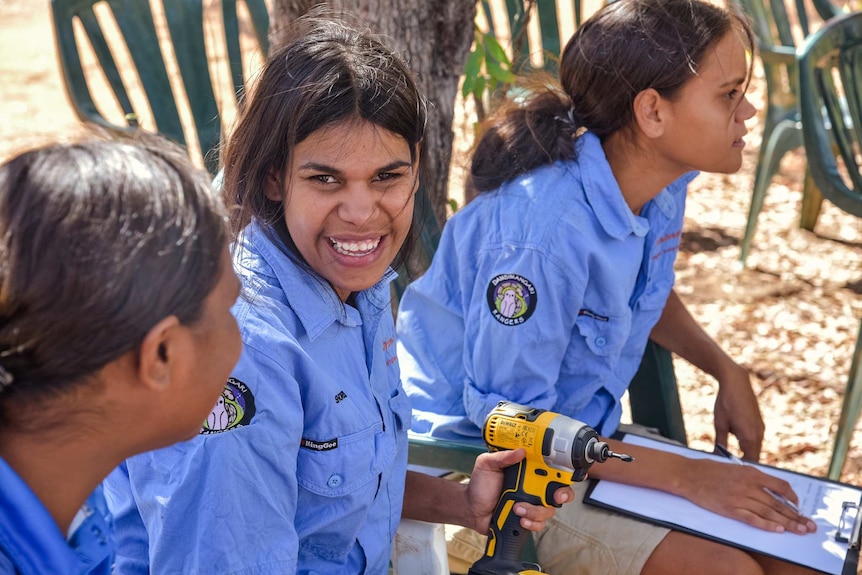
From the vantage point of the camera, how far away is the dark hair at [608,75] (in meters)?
2.37

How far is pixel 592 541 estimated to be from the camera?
2.21 m

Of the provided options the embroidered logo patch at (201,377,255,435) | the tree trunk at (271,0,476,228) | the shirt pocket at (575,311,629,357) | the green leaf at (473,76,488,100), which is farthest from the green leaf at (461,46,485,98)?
the embroidered logo patch at (201,377,255,435)

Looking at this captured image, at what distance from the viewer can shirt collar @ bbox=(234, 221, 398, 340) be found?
5.78 ft

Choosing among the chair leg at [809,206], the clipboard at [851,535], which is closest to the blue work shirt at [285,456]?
the clipboard at [851,535]

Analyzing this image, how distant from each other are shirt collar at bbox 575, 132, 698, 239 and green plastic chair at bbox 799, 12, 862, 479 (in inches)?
43.3

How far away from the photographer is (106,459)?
4.27 ft

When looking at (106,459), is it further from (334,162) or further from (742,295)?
(742,295)

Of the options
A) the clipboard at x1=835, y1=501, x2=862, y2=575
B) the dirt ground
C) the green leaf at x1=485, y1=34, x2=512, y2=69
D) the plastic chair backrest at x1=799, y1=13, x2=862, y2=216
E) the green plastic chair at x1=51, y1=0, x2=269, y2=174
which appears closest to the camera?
the clipboard at x1=835, y1=501, x2=862, y2=575

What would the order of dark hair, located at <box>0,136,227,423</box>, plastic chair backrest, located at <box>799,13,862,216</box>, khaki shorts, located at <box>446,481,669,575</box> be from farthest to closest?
plastic chair backrest, located at <box>799,13,862,216</box>, khaki shorts, located at <box>446,481,669,575</box>, dark hair, located at <box>0,136,227,423</box>

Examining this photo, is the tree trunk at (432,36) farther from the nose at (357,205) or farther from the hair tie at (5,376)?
the hair tie at (5,376)

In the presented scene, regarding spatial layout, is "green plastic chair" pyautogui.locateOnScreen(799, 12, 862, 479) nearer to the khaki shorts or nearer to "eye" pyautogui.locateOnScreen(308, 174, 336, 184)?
the khaki shorts

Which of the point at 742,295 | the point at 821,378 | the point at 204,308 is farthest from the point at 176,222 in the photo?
the point at 742,295

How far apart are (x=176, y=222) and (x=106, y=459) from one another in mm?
329

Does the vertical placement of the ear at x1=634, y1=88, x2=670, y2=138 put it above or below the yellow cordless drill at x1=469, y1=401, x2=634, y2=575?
above
